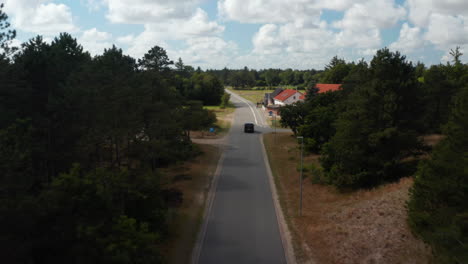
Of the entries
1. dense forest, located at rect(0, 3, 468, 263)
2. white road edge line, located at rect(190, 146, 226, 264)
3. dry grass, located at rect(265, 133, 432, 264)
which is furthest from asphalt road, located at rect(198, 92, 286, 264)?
dense forest, located at rect(0, 3, 468, 263)

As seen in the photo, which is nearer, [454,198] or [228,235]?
[454,198]

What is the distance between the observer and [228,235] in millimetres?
20000

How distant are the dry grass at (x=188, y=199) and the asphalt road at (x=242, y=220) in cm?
81

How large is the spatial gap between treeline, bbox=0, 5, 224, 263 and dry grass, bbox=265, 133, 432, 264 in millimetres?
7432

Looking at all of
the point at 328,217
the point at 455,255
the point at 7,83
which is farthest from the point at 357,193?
the point at 7,83

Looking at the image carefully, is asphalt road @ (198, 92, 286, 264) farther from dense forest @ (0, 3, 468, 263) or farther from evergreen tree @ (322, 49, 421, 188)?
evergreen tree @ (322, 49, 421, 188)

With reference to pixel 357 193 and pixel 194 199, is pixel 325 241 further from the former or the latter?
pixel 194 199

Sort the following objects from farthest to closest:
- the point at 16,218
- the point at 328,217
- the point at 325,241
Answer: the point at 328,217 < the point at 325,241 < the point at 16,218

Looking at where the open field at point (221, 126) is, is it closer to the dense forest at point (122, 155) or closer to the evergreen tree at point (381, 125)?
the dense forest at point (122, 155)

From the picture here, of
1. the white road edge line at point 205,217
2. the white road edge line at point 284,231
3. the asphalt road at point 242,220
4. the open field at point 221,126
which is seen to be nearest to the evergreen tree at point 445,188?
the white road edge line at point 284,231

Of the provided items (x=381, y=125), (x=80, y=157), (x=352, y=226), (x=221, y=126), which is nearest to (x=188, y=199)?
(x=80, y=157)

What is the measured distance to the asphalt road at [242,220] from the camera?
703 inches

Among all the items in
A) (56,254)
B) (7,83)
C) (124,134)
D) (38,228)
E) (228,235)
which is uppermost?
(7,83)

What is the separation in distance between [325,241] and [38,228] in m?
13.0
